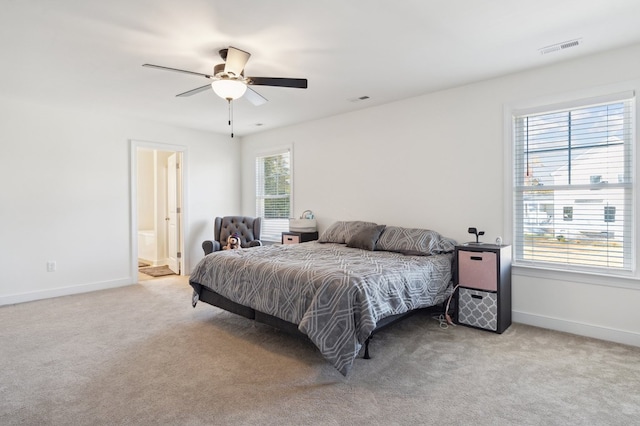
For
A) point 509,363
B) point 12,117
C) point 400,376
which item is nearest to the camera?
point 400,376

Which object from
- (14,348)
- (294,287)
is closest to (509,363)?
(294,287)

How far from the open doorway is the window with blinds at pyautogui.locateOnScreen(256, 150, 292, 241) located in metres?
1.34

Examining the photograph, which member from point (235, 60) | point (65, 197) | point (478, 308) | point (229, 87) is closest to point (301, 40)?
point (235, 60)

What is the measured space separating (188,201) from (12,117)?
248 cm

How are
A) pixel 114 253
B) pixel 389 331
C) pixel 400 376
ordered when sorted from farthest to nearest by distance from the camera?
1. pixel 114 253
2. pixel 389 331
3. pixel 400 376

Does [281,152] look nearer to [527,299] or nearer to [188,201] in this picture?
[188,201]

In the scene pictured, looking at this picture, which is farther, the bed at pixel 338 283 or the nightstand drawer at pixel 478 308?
the nightstand drawer at pixel 478 308

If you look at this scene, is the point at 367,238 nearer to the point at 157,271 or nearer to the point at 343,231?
the point at 343,231

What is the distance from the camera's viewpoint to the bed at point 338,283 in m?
2.42

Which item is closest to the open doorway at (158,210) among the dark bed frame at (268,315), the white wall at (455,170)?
the white wall at (455,170)

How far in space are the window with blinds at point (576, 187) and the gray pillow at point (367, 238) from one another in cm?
143

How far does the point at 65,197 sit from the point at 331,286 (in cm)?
421

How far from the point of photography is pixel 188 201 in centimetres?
605

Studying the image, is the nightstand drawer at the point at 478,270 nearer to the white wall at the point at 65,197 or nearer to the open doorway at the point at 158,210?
the open doorway at the point at 158,210
